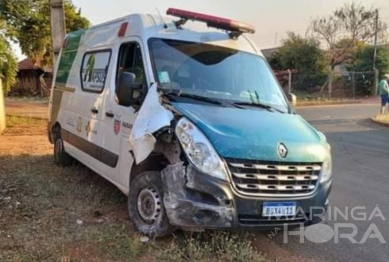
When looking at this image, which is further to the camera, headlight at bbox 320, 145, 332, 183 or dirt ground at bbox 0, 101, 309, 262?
headlight at bbox 320, 145, 332, 183

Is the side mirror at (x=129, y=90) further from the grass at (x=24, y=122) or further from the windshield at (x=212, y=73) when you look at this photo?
the grass at (x=24, y=122)

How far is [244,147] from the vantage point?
13.2 ft

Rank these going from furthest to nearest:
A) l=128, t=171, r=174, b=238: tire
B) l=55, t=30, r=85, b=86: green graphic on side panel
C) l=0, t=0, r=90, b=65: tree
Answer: l=0, t=0, r=90, b=65: tree < l=55, t=30, r=85, b=86: green graphic on side panel < l=128, t=171, r=174, b=238: tire

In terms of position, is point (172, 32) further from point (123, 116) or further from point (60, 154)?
point (60, 154)

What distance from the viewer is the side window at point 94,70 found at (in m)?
5.94

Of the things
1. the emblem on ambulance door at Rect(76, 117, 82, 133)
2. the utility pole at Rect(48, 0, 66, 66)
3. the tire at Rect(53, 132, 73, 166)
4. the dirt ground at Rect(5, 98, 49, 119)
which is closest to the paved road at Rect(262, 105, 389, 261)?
the emblem on ambulance door at Rect(76, 117, 82, 133)

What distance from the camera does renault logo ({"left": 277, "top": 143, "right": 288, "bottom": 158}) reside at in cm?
412

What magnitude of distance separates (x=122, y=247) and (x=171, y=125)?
1.30 m

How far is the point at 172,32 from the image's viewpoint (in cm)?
532

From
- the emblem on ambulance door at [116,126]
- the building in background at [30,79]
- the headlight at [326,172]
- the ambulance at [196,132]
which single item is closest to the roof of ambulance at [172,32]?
the ambulance at [196,132]

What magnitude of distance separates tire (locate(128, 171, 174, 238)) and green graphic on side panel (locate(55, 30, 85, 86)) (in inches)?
139

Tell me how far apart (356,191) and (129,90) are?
163 inches

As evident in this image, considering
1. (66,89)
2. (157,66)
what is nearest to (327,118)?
(66,89)

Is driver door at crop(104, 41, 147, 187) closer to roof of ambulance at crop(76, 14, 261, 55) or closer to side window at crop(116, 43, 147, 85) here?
side window at crop(116, 43, 147, 85)
